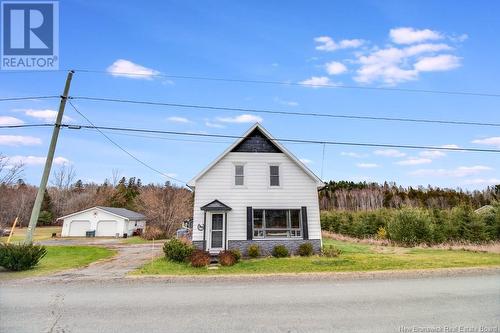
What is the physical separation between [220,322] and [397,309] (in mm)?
4269

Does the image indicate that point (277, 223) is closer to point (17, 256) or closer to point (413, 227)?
point (17, 256)

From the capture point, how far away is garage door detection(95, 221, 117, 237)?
A: 4350 cm

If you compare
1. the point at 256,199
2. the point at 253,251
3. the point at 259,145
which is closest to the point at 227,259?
the point at 253,251

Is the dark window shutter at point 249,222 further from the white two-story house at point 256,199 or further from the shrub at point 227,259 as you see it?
the shrub at point 227,259

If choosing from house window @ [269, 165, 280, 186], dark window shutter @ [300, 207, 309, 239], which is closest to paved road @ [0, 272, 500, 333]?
dark window shutter @ [300, 207, 309, 239]

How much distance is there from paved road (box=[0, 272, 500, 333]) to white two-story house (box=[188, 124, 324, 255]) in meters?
7.22

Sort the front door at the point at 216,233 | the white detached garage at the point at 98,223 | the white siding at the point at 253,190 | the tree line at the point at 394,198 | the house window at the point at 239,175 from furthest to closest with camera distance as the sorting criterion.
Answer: the tree line at the point at 394,198, the white detached garage at the point at 98,223, the house window at the point at 239,175, the white siding at the point at 253,190, the front door at the point at 216,233

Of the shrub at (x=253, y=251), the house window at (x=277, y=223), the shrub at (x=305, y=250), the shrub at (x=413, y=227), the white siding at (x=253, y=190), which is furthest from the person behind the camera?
the shrub at (x=413, y=227)

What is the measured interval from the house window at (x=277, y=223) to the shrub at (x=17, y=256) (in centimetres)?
1125

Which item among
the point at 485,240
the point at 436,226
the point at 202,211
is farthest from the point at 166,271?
the point at 485,240

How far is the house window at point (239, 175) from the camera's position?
62.1 feet

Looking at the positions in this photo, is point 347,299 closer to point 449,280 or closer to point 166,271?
point 449,280

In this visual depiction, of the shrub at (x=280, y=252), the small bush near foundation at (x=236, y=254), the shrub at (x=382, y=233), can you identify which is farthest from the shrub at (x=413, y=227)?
the small bush near foundation at (x=236, y=254)

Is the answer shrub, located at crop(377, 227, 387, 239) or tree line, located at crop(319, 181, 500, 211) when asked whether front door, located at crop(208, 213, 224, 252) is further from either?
tree line, located at crop(319, 181, 500, 211)
